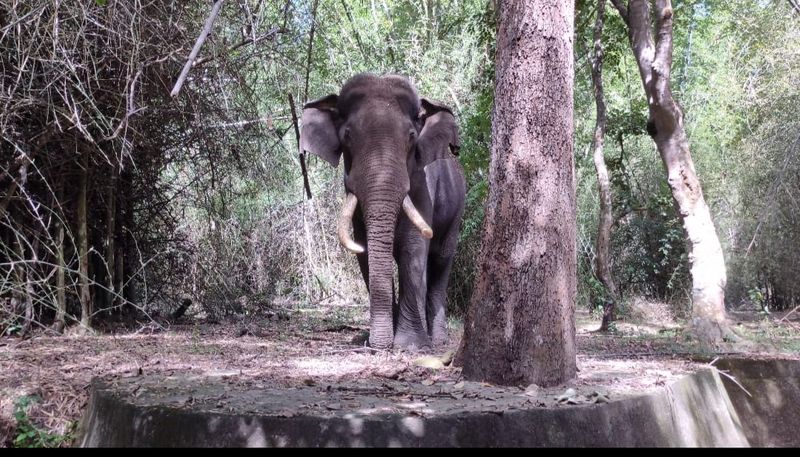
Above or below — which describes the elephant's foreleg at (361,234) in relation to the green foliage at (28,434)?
above

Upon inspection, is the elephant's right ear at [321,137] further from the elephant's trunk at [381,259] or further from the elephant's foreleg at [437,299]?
the elephant's foreleg at [437,299]

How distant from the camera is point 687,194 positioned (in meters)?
9.68

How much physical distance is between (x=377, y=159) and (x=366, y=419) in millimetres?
4042

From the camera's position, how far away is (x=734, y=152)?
18.3 m

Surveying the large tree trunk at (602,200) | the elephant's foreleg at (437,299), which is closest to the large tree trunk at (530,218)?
the elephant's foreleg at (437,299)

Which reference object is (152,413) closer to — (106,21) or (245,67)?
(106,21)

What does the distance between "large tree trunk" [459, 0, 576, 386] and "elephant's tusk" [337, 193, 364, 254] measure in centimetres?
235

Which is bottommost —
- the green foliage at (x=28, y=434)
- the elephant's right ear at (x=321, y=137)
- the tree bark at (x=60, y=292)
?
the green foliage at (x=28, y=434)

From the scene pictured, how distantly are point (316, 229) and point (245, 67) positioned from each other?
5.87 m

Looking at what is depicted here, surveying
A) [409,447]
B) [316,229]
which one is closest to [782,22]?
[316,229]

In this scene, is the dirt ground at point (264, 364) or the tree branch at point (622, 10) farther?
the tree branch at point (622, 10)

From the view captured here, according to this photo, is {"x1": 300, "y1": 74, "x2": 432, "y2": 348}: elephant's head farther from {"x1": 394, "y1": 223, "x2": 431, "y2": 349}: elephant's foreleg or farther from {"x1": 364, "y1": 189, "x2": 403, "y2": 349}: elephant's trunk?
{"x1": 394, "y1": 223, "x2": 431, "y2": 349}: elephant's foreleg

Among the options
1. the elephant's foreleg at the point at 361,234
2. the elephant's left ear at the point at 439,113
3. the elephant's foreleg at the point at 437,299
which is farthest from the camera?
the elephant's foreleg at the point at 437,299

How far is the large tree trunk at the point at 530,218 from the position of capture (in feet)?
16.9
